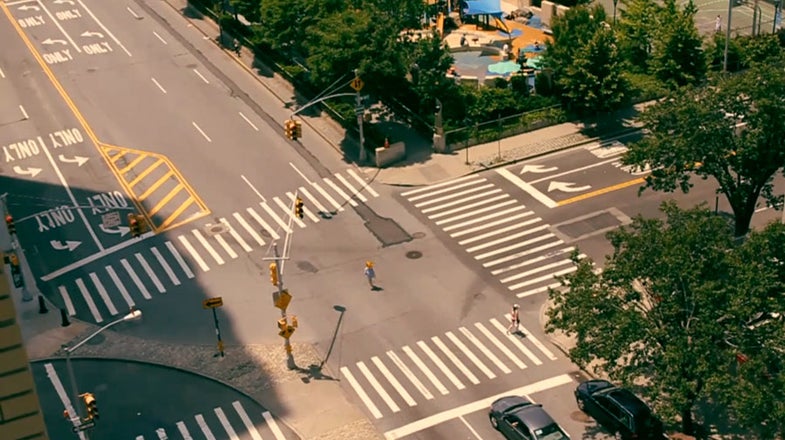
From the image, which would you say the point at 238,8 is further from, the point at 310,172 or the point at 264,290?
the point at 264,290

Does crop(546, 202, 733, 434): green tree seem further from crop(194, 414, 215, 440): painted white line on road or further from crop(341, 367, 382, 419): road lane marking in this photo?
crop(194, 414, 215, 440): painted white line on road

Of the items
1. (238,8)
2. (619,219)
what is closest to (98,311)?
(619,219)

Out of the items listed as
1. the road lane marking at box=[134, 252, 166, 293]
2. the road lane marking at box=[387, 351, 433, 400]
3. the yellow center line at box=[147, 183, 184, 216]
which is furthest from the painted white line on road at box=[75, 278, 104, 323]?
the road lane marking at box=[387, 351, 433, 400]

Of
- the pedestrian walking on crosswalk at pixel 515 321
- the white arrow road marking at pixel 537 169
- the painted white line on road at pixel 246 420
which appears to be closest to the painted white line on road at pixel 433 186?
the white arrow road marking at pixel 537 169

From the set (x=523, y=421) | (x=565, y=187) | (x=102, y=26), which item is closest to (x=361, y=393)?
(x=523, y=421)

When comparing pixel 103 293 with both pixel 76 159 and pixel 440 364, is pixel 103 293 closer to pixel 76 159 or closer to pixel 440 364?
pixel 76 159

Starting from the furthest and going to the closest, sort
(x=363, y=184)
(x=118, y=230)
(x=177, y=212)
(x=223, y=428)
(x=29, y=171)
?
(x=29, y=171)
(x=363, y=184)
(x=177, y=212)
(x=118, y=230)
(x=223, y=428)
